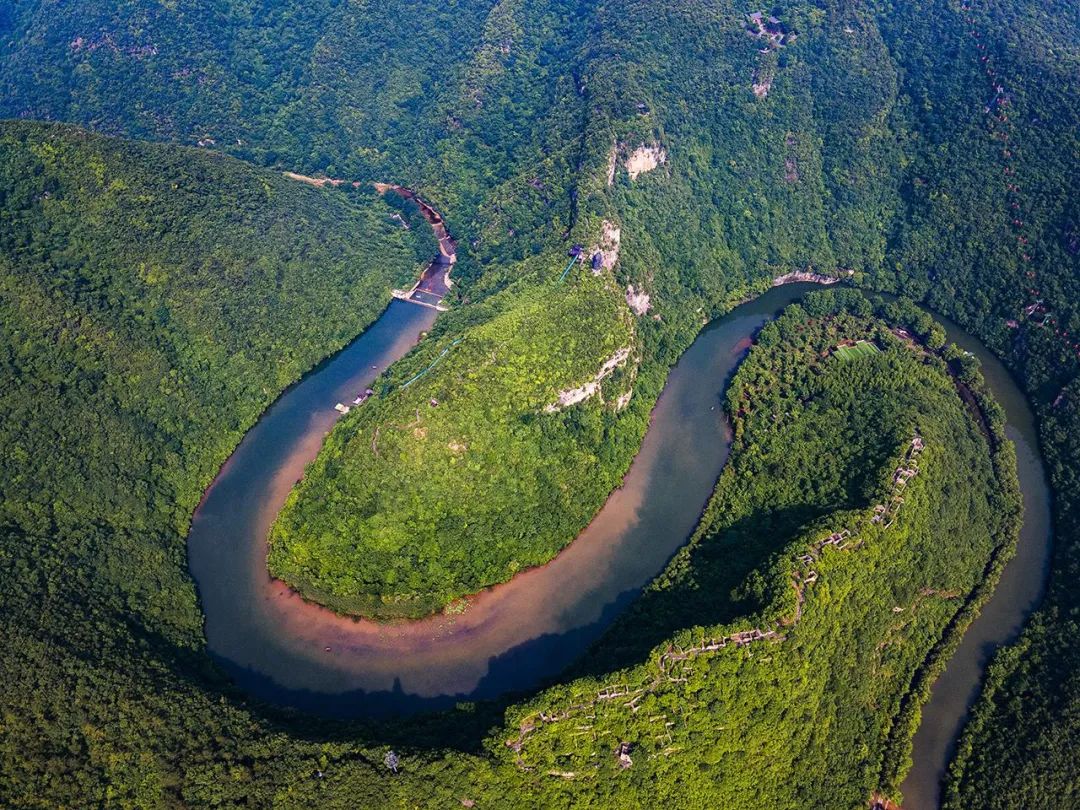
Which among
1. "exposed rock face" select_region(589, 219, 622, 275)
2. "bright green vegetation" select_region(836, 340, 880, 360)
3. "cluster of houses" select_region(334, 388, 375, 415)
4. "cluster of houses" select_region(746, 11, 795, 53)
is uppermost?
"cluster of houses" select_region(746, 11, 795, 53)

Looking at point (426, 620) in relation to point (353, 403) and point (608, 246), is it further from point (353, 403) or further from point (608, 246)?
point (608, 246)

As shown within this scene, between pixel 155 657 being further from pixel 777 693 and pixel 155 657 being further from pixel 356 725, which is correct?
pixel 777 693

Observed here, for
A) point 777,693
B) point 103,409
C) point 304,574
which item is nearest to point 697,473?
point 777,693

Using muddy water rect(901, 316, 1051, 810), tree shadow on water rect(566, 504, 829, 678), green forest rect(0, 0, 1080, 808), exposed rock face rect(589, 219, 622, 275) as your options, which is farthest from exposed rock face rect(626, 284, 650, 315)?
muddy water rect(901, 316, 1051, 810)

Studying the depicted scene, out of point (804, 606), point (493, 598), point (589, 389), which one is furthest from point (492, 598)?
point (804, 606)

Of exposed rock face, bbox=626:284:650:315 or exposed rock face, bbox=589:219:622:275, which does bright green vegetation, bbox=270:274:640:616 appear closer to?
exposed rock face, bbox=589:219:622:275

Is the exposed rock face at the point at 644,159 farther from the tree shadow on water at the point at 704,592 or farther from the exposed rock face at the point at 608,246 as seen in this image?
the tree shadow on water at the point at 704,592

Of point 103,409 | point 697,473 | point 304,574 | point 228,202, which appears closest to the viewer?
point 304,574
